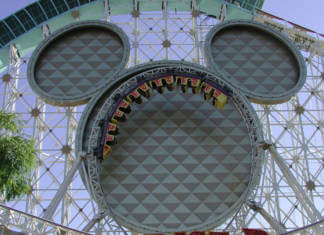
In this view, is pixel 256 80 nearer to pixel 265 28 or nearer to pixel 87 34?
pixel 265 28

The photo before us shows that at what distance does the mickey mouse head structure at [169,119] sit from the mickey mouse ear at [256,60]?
0.06 metres

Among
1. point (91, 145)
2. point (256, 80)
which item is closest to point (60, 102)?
point (91, 145)

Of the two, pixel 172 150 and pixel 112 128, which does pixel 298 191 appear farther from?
pixel 112 128

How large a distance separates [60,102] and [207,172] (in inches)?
350

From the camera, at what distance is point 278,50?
93.1 ft

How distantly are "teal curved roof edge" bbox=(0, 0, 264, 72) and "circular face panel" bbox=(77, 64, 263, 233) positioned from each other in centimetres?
1027

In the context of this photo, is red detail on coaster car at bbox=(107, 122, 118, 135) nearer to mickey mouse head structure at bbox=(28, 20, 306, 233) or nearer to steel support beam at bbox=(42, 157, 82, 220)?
mickey mouse head structure at bbox=(28, 20, 306, 233)

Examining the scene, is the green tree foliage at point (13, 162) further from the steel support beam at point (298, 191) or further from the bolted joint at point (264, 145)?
the steel support beam at point (298, 191)

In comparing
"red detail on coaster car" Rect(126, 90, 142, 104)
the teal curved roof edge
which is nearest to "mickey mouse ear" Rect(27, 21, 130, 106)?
"red detail on coaster car" Rect(126, 90, 142, 104)

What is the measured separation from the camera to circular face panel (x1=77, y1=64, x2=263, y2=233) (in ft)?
76.7

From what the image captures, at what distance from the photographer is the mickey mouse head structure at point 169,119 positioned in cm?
2352

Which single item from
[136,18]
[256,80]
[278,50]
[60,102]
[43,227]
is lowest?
[43,227]

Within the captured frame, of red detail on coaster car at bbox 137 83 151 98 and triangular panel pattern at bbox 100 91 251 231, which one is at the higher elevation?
red detail on coaster car at bbox 137 83 151 98

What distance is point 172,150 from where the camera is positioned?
81.7 feet
